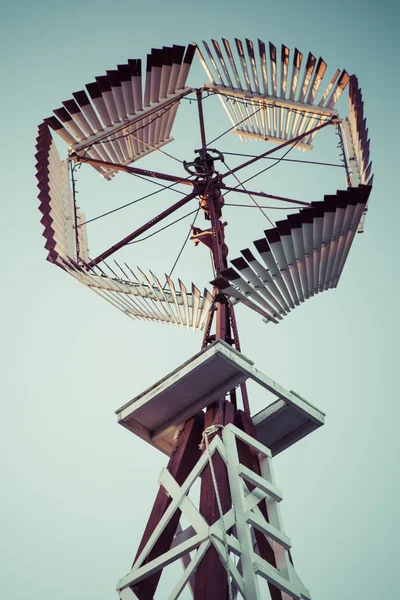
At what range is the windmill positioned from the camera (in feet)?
24.8

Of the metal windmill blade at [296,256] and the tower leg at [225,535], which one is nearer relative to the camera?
the tower leg at [225,535]

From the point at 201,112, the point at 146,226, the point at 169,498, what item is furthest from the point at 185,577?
the point at 201,112

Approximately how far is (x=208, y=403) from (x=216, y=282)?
134 centimetres

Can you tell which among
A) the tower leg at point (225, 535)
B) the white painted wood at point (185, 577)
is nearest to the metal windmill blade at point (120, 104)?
the tower leg at point (225, 535)

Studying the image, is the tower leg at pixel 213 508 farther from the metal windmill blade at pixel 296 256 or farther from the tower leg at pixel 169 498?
the metal windmill blade at pixel 296 256

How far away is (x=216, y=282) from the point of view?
9008 mm

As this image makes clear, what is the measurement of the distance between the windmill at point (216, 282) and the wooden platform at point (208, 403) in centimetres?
→ 1

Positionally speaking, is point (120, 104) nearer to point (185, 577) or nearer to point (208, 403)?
point (208, 403)

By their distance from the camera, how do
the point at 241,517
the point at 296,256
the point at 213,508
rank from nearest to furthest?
the point at 241,517
the point at 213,508
the point at 296,256

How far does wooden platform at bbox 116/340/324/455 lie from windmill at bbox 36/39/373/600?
1cm

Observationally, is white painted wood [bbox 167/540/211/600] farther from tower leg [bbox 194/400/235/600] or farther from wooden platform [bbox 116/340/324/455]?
wooden platform [bbox 116/340/324/455]

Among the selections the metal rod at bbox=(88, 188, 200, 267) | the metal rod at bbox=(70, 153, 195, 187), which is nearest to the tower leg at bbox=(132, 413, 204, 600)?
the metal rod at bbox=(88, 188, 200, 267)

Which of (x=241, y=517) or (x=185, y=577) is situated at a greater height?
(x=241, y=517)

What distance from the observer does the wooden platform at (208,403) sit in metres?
8.52
